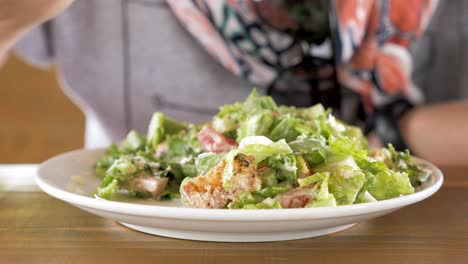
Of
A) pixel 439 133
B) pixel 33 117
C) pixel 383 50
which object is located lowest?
pixel 33 117

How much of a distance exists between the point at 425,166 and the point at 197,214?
35 cm

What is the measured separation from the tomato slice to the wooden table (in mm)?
116

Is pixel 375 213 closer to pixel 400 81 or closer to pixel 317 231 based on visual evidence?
pixel 317 231

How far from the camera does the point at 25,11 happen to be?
2.80 feet

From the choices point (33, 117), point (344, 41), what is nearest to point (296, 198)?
point (344, 41)

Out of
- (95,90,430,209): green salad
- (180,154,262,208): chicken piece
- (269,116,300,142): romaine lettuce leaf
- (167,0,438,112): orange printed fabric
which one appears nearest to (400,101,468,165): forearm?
(167,0,438,112): orange printed fabric

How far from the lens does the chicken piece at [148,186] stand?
2.08ft

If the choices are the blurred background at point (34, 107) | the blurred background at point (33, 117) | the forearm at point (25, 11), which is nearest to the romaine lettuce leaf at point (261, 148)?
the forearm at point (25, 11)

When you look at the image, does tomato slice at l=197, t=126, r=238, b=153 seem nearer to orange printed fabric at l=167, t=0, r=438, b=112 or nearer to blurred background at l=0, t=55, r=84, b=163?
orange printed fabric at l=167, t=0, r=438, b=112

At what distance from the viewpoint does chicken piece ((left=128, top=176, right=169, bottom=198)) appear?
63 cm

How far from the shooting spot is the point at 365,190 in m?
0.57

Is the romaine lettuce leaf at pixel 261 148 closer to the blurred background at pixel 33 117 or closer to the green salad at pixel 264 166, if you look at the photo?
the green salad at pixel 264 166

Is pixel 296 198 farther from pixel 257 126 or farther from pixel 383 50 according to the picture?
pixel 383 50

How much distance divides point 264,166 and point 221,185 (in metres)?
0.04
